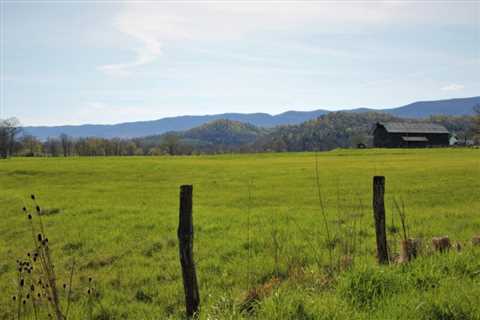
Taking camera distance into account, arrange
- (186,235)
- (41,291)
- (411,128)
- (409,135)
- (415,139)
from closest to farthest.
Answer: (186,235)
(41,291)
(415,139)
(409,135)
(411,128)

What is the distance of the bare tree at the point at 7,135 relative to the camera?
117m

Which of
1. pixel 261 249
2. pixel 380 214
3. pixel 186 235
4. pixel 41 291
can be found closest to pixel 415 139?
pixel 261 249

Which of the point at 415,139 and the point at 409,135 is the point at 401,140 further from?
the point at 409,135

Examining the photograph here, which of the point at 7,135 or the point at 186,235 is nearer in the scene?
the point at 186,235

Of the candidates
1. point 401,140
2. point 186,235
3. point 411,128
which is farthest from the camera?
point 411,128

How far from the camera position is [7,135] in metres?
123

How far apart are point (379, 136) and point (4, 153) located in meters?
117

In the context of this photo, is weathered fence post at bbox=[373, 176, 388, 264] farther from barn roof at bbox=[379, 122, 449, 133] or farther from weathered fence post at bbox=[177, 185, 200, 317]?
barn roof at bbox=[379, 122, 449, 133]

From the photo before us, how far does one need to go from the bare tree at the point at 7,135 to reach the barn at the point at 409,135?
113270 millimetres

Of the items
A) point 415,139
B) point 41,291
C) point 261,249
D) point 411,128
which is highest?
point 411,128

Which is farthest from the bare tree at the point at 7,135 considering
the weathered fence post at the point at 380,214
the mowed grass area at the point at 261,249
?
the weathered fence post at the point at 380,214

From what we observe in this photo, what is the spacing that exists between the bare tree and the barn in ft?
372

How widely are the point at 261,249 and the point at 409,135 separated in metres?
122

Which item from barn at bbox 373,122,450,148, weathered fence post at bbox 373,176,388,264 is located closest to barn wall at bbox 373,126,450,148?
barn at bbox 373,122,450,148
